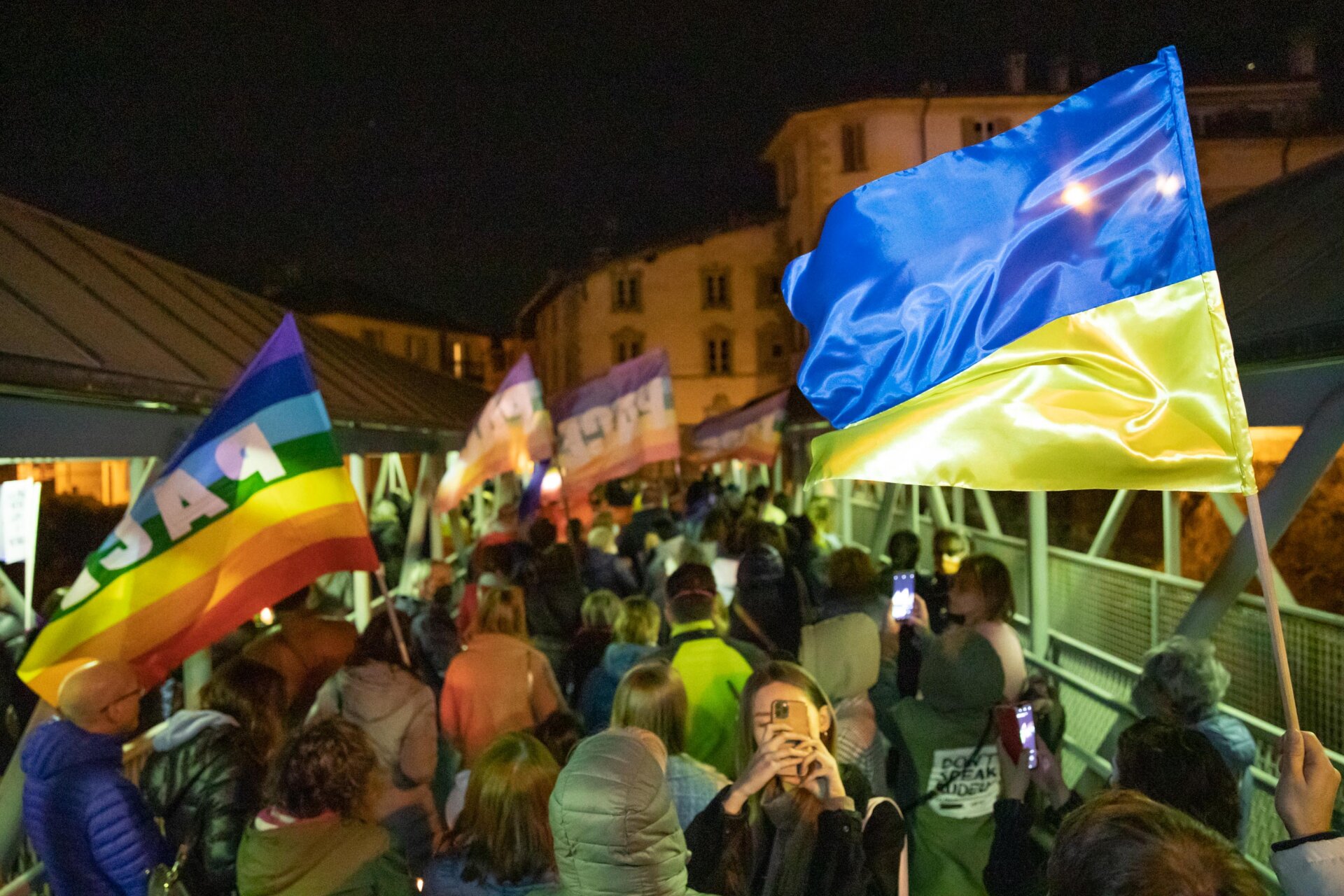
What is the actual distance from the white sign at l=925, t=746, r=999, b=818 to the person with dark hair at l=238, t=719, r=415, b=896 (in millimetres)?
1864

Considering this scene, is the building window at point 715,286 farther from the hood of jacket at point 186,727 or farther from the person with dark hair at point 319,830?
the person with dark hair at point 319,830

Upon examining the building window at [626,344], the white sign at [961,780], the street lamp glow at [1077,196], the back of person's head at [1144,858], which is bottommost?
the white sign at [961,780]

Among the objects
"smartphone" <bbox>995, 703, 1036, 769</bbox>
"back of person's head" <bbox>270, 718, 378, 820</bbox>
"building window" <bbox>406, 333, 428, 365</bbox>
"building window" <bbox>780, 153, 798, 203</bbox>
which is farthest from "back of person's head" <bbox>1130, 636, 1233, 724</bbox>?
"building window" <bbox>406, 333, 428, 365</bbox>

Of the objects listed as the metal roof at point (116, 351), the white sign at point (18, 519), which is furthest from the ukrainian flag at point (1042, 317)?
the white sign at point (18, 519)

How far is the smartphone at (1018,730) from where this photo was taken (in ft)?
11.6

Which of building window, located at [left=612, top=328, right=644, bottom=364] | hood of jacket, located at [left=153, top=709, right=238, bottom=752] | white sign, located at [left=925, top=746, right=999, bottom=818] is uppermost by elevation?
building window, located at [left=612, top=328, right=644, bottom=364]

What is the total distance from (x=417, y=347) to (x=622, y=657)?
223 ft

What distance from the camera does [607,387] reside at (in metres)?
11.7

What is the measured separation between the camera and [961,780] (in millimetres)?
3633

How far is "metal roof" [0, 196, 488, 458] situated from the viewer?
12.2ft

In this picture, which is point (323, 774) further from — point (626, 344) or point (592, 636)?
point (626, 344)

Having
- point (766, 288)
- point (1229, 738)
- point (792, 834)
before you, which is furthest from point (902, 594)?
point (766, 288)

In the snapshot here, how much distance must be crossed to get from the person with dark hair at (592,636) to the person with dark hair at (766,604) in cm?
74

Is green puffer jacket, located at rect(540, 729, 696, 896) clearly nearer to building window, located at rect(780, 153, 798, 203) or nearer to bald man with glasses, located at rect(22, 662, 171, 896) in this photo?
bald man with glasses, located at rect(22, 662, 171, 896)
